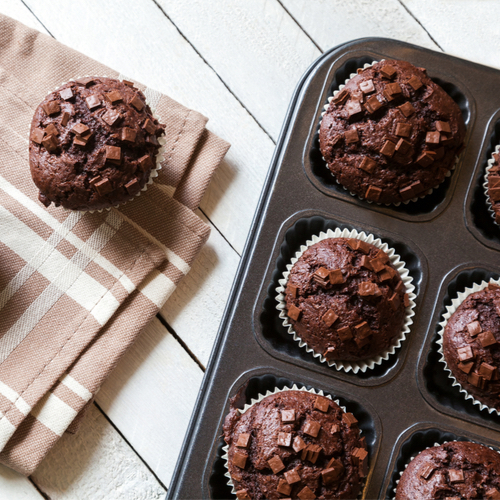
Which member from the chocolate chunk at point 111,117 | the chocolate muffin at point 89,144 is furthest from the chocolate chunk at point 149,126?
the chocolate chunk at point 111,117

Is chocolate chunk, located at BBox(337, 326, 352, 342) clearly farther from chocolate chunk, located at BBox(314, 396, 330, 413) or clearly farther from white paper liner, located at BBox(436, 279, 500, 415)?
white paper liner, located at BBox(436, 279, 500, 415)

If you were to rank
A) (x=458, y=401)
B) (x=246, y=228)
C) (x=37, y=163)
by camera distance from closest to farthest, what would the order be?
1. (x=37, y=163)
2. (x=458, y=401)
3. (x=246, y=228)

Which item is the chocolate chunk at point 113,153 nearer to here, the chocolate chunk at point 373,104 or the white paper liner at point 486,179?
the chocolate chunk at point 373,104

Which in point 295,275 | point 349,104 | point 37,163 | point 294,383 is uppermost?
point 37,163

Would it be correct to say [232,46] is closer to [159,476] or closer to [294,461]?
[294,461]

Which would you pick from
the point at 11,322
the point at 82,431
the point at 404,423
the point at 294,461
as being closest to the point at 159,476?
the point at 82,431

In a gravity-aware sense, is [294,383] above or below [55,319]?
below

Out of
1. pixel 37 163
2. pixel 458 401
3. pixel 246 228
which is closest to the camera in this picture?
pixel 37 163
